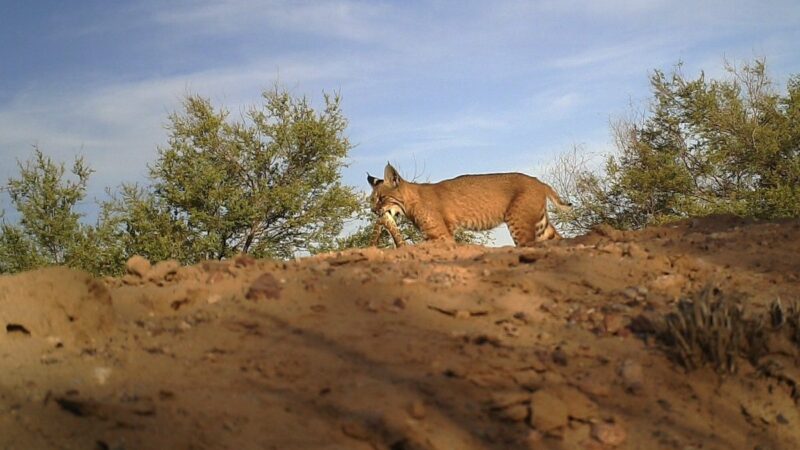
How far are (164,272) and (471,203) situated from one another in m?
8.78

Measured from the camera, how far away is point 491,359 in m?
4.25

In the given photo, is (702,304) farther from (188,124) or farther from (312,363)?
(188,124)

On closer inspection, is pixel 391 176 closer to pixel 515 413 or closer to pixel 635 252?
pixel 635 252

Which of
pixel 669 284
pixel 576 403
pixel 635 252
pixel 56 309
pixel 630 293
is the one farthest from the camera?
pixel 635 252

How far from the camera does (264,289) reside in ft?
15.9

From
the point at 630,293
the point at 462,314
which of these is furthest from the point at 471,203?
the point at 462,314

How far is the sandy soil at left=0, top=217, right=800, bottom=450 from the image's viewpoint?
3484 mm

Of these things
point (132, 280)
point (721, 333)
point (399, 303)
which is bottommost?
point (721, 333)

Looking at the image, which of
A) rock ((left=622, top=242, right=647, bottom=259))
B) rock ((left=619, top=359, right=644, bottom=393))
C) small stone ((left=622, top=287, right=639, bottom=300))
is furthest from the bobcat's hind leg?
rock ((left=619, top=359, right=644, bottom=393))

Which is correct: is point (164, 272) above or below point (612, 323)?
above

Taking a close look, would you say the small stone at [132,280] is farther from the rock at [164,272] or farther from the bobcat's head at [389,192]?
the bobcat's head at [389,192]

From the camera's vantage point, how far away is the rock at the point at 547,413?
3877mm

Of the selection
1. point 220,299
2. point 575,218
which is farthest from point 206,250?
point 220,299

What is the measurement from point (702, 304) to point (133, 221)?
2066cm
